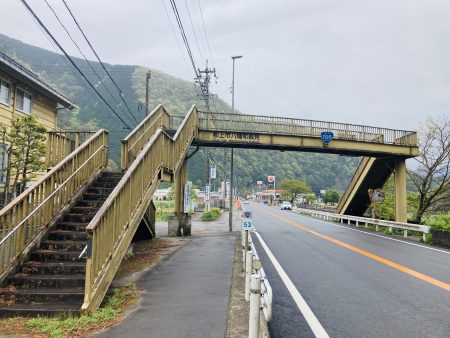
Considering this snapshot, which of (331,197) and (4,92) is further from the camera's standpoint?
(331,197)

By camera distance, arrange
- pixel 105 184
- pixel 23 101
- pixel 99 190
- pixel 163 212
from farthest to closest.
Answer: pixel 163 212
pixel 23 101
pixel 105 184
pixel 99 190

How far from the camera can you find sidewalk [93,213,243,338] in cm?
496

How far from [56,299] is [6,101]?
13.6 meters

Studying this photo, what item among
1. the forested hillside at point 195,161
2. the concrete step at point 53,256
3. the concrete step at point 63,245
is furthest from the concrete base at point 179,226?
the forested hillside at point 195,161

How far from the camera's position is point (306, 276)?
9031 millimetres

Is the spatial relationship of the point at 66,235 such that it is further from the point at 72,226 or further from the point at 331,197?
the point at 331,197

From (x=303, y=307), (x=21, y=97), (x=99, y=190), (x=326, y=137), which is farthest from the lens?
(x=326, y=137)

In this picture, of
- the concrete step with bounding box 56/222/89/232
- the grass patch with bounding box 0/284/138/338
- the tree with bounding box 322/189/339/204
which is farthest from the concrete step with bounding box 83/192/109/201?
the tree with bounding box 322/189/339/204

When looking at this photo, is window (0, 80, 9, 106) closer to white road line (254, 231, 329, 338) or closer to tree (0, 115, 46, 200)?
tree (0, 115, 46, 200)

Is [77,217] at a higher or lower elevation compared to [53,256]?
higher

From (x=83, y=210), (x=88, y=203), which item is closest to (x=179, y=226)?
(x=88, y=203)

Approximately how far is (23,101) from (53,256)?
13.7 m

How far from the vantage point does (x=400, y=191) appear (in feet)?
78.4

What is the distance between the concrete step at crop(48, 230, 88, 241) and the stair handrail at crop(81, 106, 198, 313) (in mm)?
1069
